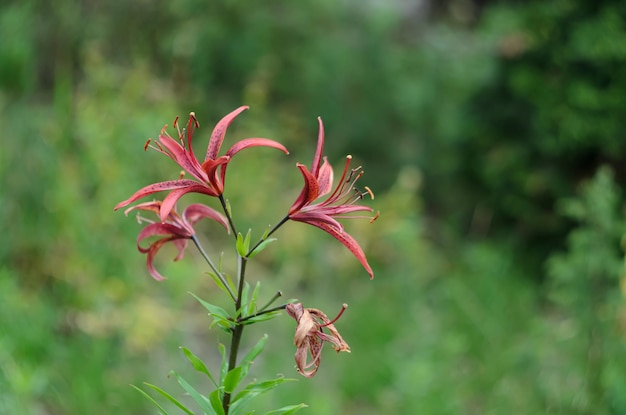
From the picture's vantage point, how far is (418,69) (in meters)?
5.40

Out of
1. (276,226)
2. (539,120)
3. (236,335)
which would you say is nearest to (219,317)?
(236,335)

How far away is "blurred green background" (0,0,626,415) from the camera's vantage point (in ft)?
8.87

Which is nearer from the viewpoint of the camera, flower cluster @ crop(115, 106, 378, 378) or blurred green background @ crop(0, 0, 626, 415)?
flower cluster @ crop(115, 106, 378, 378)

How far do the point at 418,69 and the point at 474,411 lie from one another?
2961mm

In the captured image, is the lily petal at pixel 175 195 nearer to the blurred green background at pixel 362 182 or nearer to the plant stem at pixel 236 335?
the plant stem at pixel 236 335

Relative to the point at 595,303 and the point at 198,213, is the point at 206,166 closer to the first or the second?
the point at 198,213

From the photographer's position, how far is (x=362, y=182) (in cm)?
495

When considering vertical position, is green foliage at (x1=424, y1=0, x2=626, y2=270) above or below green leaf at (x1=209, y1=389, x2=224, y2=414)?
above

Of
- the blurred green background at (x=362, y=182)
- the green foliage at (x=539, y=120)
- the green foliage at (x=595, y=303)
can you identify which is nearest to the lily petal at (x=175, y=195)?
the blurred green background at (x=362, y=182)

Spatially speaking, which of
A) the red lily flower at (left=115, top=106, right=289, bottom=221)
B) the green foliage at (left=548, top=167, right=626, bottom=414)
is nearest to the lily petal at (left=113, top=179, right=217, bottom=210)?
the red lily flower at (left=115, top=106, right=289, bottom=221)

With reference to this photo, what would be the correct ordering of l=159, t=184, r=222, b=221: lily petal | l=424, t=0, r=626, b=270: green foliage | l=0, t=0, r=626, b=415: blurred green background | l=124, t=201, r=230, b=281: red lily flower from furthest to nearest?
l=424, t=0, r=626, b=270: green foliage < l=0, t=0, r=626, b=415: blurred green background < l=124, t=201, r=230, b=281: red lily flower < l=159, t=184, r=222, b=221: lily petal

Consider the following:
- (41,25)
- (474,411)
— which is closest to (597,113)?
(474,411)

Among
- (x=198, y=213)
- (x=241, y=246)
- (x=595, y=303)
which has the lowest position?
(x=241, y=246)

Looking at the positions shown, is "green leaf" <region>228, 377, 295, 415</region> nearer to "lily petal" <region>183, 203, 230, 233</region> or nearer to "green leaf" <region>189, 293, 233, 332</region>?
"green leaf" <region>189, 293, 233, 332</region>
